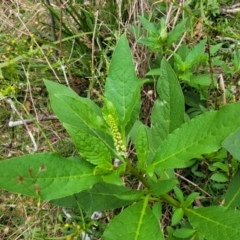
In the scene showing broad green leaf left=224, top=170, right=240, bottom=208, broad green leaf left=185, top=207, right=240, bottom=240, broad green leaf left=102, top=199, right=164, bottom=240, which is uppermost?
broad green leaf left=102, top=199, right=164, bottom=240

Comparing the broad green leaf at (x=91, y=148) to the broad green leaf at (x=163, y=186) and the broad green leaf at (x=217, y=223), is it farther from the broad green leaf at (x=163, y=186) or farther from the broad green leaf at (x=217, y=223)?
the broad green leaf at (x=217, y=223)

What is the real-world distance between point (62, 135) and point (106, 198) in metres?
0.84

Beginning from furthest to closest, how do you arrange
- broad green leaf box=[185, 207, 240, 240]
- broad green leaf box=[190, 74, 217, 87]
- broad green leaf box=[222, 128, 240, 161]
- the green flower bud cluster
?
broad green leaf box=[190, 74, 217, 87], broad green leaf box=[222, 128, 240, 161], broad green leaf box=[185, 207, 240, 240], the green flower bud cluster

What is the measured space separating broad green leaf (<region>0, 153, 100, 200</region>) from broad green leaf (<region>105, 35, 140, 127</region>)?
187 millimetres

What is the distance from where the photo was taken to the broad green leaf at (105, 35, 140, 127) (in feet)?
4.11

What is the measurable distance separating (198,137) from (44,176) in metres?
0.39

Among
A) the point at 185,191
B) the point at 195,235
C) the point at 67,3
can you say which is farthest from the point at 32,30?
the point at 195,235

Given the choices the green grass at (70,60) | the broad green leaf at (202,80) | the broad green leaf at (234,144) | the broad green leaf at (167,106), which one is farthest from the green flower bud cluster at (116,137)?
the green grass at (70,60)

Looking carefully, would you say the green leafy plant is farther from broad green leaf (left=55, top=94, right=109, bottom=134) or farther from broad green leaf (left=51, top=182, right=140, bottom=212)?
broad green leaf (left=51, top=182, right=140, bottom=212)

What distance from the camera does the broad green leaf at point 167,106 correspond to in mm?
1338

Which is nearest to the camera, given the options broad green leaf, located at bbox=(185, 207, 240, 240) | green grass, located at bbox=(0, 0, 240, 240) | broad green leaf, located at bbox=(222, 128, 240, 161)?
broad green leaf, located at bbox=(185, 207, 240, 240)

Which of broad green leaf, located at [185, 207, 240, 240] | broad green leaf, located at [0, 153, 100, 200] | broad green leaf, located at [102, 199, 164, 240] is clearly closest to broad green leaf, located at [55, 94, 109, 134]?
broad green leaf, located at [0, 153, 100, 200]

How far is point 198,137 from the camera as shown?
1.14 meters

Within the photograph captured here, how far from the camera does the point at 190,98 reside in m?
1.98
